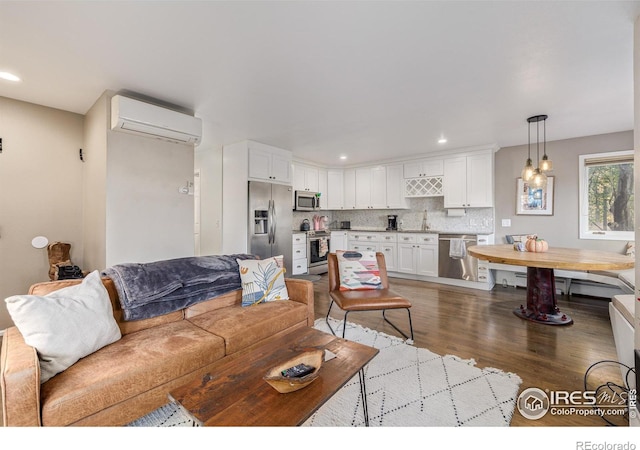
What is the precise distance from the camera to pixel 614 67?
226cm

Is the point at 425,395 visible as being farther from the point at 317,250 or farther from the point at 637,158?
the point at 317,250

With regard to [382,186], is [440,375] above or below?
below

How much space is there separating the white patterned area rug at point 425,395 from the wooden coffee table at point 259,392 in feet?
0.72

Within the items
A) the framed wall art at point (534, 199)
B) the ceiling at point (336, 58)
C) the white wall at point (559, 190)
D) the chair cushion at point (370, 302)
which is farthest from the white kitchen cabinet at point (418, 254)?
the chair cushion at point (370, 302)

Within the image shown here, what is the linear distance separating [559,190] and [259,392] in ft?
17.1

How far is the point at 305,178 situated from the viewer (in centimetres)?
601

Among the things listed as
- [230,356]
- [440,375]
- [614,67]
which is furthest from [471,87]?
[230,356]

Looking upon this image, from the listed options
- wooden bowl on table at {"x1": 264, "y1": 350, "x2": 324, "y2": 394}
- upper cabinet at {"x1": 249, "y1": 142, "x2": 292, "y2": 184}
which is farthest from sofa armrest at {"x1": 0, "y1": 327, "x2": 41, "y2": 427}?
upper cabinet at {"x1": 249, "y1": 142, "x2": 292, "y2": 184}

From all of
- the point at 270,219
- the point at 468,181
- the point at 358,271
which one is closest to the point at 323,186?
the point at 270,219

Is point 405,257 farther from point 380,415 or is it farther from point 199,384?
point 199,384

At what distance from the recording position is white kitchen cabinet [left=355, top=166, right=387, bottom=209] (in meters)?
5.96

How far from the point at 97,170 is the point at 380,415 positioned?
11.1 ft

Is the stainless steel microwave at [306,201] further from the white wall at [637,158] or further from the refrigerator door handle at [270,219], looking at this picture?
the white wall at [637,158]

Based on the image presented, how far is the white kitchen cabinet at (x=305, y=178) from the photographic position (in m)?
5.80
